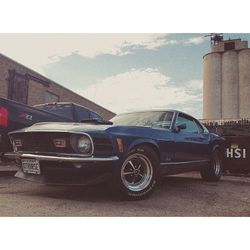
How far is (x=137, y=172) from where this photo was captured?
4.18 metres

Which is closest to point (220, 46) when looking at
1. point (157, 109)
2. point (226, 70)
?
point (226, 70)

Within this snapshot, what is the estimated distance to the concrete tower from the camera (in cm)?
1606

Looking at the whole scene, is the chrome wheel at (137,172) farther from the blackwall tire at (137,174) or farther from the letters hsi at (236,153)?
the letters hsi at (236,153)

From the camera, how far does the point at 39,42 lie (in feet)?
15.8

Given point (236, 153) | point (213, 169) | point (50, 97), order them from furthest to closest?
1. point (50, 97)
2. point (236, 153)
3. point (213, 169)

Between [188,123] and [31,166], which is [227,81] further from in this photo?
[31,166]

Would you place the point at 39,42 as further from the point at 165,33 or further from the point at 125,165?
the point at 125,165

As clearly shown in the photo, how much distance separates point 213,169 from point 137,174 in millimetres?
2548

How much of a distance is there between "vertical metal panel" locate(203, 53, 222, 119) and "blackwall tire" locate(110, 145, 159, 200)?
14.0 metres

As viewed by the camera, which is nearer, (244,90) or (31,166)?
(31,166)

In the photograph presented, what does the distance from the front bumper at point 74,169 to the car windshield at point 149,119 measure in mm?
1186

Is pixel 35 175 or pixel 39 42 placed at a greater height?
pixel 39 42

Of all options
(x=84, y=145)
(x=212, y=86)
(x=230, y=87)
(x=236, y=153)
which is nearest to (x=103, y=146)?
(x=84, y=145)
